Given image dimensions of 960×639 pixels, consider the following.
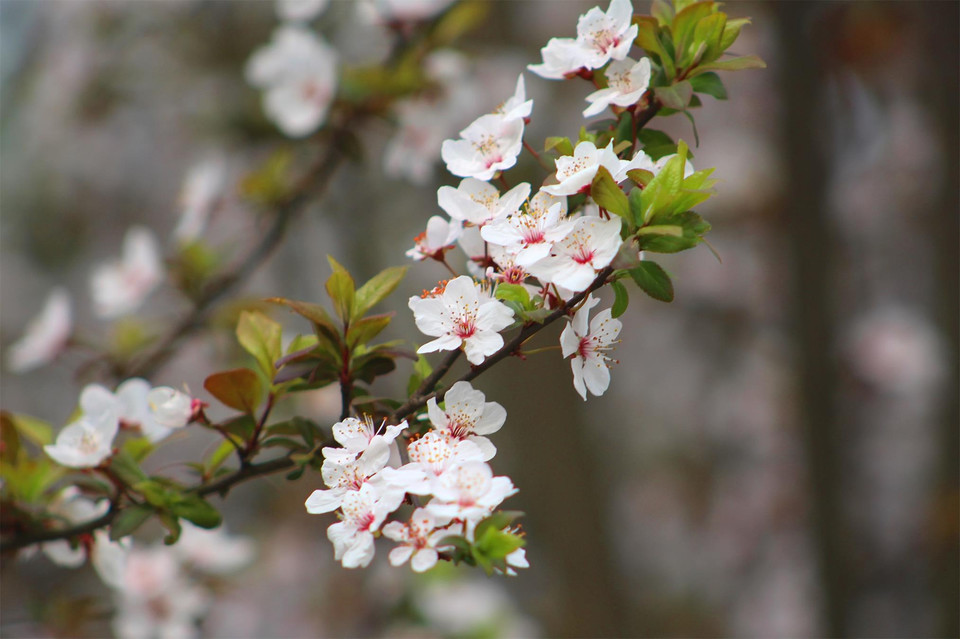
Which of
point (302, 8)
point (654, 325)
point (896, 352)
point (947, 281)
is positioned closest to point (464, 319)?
point (302, 8)

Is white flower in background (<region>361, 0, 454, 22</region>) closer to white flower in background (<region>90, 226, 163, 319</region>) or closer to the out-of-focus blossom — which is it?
white flower in background (<region>90, 226, 163, 319</region>)

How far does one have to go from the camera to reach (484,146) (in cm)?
62

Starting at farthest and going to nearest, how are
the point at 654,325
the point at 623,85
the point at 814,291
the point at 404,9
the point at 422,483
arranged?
1. the point at 654,325
2. the point at 814,291
3. the point at 404,9
4. the point at 623,85
5. the point at 422,483

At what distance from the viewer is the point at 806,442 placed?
80.8 inches

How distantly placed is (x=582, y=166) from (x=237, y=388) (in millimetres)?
352

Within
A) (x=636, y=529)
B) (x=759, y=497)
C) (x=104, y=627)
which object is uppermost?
(x=104, y=627)

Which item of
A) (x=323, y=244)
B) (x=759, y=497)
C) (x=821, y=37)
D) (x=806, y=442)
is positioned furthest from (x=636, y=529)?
(x=821, y=37)

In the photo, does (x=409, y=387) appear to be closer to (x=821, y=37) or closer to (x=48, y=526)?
(x=48, y=526)

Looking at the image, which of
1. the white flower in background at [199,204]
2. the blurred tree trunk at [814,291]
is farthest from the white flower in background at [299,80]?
the blurred tree trunk at [814,291]

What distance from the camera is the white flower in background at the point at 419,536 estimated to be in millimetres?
506

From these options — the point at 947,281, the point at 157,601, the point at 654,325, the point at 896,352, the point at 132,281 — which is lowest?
the point at 654,325

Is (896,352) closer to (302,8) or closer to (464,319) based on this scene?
(302,8)

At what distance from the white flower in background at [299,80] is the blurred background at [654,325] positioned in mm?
146

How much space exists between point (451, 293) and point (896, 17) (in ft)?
7.48
